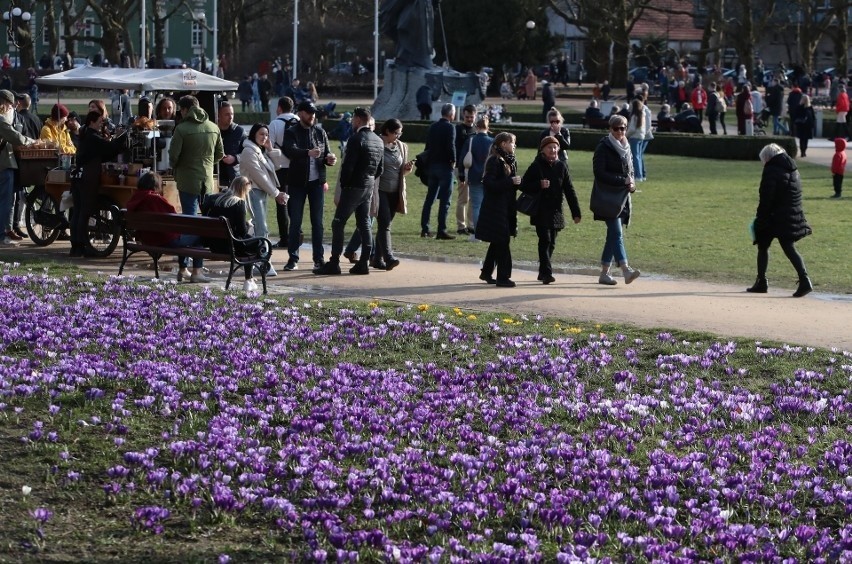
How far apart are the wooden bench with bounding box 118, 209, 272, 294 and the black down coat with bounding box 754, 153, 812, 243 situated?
4.65 meters

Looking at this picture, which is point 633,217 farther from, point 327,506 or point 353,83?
point 353,83

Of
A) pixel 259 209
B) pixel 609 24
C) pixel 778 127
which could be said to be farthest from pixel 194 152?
pixel 609 24

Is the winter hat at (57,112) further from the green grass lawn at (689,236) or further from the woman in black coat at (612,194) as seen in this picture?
the woman in black coat at (612,194)

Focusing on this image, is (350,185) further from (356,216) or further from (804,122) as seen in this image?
(804,122)

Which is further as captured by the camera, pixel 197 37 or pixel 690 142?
pixel 197 37

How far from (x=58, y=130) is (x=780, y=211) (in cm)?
865

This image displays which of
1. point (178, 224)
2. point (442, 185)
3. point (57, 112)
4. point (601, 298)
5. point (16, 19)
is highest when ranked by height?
point (16, 19)

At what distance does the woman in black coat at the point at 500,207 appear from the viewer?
14.4m

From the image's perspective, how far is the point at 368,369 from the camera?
34.1 ft

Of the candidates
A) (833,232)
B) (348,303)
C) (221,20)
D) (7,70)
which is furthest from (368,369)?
(221,20)

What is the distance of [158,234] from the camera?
14.1 metres

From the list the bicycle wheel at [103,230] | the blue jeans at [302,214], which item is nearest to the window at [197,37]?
the bicycle wheel at [103,230]

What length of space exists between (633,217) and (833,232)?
9.72 ft

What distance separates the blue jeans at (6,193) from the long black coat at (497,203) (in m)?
5.59
